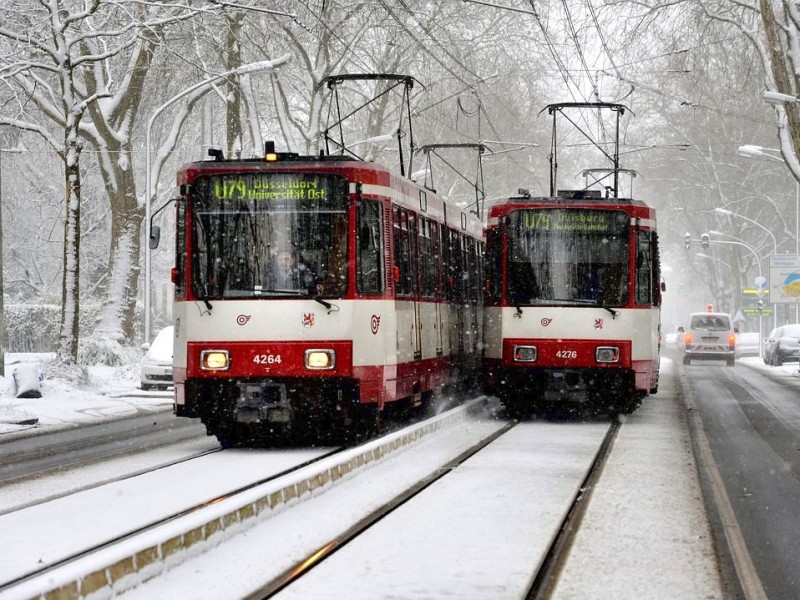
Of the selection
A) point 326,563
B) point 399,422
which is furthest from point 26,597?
point 399,422

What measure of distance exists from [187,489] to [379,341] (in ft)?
12.9

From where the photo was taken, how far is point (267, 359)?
15078 millimetres

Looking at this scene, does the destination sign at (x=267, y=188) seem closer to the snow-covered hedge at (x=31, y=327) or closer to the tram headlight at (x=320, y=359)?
the tram headlight at (x=320, y=359)

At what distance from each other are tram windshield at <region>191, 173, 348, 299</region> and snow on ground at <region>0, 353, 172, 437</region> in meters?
5.16

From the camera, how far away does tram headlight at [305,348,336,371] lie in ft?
49.2

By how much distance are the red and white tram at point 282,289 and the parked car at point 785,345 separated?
34.5 metres

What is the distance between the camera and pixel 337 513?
1045cm

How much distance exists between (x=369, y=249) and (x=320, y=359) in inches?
48.8

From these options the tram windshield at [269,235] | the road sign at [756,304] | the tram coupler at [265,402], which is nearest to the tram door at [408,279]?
the tram windshield at [269,235]

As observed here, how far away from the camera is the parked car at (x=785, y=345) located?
48.2 m

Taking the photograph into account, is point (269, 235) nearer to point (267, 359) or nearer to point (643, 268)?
point (267, 359)

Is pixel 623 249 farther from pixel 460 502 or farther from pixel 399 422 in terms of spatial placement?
Result: pixel 460 502

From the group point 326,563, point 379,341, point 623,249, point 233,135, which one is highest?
point 233,135

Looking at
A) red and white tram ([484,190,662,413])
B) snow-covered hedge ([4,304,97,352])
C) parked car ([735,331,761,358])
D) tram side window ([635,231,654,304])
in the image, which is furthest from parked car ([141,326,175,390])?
parked car ([735,331,761,358])
